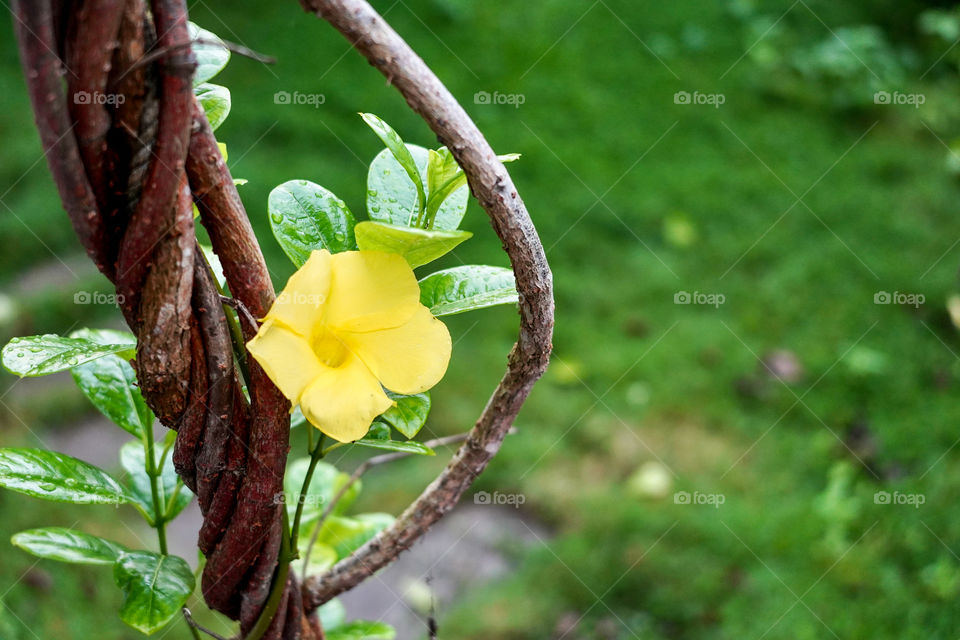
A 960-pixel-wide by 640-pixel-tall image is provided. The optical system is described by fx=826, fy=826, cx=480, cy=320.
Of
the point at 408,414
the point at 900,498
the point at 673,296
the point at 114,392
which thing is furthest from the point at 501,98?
the point at 408,414

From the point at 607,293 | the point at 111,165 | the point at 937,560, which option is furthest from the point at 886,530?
the point at 111,165

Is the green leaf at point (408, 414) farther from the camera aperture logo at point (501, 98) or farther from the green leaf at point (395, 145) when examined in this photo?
the camera aperture logo at point (501, 98)

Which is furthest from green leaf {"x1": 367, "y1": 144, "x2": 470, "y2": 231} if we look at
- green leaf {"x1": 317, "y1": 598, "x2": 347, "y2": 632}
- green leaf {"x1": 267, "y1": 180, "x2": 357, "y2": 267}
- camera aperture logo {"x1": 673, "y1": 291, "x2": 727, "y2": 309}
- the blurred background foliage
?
camera aperture logo {"x1": 673, "y1": 291, "x2": 727, "y2": 309}

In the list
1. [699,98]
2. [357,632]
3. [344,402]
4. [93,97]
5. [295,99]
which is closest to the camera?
[93,97]

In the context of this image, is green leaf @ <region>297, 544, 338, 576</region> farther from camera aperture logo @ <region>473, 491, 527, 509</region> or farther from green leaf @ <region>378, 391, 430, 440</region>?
camera aperture logo @ <region>473, 491, 527, 509</region>

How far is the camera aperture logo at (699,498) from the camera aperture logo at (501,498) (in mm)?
428

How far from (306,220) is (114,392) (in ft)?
1.29

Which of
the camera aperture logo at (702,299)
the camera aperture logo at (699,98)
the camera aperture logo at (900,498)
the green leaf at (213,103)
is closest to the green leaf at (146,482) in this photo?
the green leaf at (213,103)

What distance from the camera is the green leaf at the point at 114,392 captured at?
1.00m

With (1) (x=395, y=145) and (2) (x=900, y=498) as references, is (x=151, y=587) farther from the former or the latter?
(2) (x=900, y=498)

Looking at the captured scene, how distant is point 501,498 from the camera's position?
7.67ft

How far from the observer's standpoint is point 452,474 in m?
0.92

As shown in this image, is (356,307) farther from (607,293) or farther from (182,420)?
(607,293)

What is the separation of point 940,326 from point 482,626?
74.8 inches
